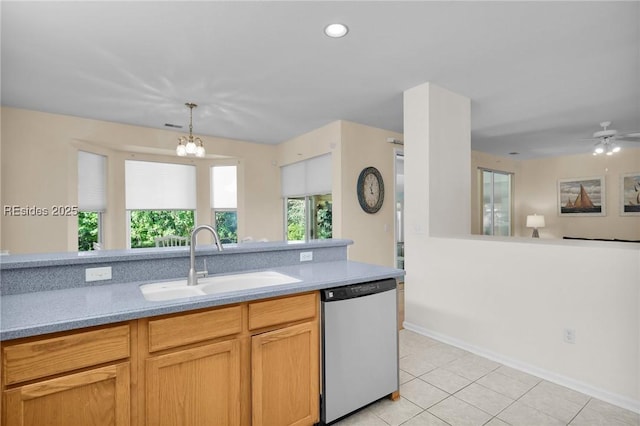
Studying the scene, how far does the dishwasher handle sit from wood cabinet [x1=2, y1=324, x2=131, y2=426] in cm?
96

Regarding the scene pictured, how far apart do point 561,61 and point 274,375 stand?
11.1ft

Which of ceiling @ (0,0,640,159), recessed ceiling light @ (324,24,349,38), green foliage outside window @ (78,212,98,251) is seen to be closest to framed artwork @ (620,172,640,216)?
ceiling @ (0,0,640,159)

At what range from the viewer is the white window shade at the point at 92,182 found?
4.40 m

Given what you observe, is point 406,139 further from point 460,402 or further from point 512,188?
point 512,188

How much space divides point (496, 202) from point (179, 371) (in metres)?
7.70

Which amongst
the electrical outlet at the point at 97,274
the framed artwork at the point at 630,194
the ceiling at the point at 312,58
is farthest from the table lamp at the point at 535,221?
the electrical outlet at the point at 97,274

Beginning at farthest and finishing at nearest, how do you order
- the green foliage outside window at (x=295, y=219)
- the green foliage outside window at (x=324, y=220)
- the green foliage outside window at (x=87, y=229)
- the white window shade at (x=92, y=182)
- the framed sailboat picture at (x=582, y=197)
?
the framed sailboat picture at (x=582, y=197) → the green foliage outside window at (x=295, y=219) → the green foliage outside window at (x=324, y=220) → the green foliage outside window at (x=87, y=229) → the white window shade at (x=92, y=182)

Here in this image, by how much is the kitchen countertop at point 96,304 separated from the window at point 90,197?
3.39 metres

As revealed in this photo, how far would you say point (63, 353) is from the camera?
1.16m

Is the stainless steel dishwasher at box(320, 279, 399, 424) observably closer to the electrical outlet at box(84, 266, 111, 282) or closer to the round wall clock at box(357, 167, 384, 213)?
the electrical outlet at box(84, 266, 111, 282)

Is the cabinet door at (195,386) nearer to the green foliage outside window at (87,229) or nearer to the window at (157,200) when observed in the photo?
the green foliage outside window at (87,229)

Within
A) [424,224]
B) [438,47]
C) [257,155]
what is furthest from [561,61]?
[257,155]

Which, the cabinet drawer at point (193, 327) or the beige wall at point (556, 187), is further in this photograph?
the beige wall at point (556, 187)

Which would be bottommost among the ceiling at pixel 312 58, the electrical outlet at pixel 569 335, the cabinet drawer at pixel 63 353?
the electrical outlet at pixel 569 335
